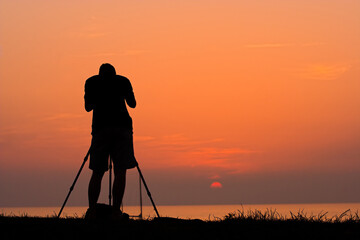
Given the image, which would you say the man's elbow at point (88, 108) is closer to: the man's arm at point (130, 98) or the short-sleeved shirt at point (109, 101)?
the short-sleeved shirt at point (109, 101)

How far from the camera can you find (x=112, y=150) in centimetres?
1162

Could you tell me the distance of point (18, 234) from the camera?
870 cm

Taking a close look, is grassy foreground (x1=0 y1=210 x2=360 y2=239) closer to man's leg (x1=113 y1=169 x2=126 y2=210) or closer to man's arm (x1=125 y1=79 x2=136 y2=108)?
man's leg (x1=113 y1=169 x2=126 y2=210)

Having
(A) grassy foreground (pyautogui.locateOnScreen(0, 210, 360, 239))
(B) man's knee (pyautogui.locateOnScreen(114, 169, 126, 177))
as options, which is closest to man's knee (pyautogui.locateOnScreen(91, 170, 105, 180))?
(B) man's knee (pyautogui.locateOnScreen(114, 169, 126, 177))

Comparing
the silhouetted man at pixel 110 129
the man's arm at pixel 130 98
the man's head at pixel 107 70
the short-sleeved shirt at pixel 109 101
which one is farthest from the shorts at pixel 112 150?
the man's head at pixel 107 70

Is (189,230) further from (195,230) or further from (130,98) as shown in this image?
(130,98)

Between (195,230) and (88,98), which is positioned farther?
(88,98)

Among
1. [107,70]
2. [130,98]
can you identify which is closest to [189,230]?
[130,98]

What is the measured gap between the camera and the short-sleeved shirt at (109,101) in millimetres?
11523

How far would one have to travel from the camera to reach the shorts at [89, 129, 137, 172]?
37.6ft

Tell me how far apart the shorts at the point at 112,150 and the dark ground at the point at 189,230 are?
1649mm

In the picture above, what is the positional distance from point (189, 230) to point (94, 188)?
317 cm

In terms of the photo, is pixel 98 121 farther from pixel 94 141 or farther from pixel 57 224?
pixel 57 224

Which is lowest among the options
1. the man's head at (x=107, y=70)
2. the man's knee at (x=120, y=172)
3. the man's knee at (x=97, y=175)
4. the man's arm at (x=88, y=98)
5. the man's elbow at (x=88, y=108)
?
the man's knee at (x=97, y=175)
